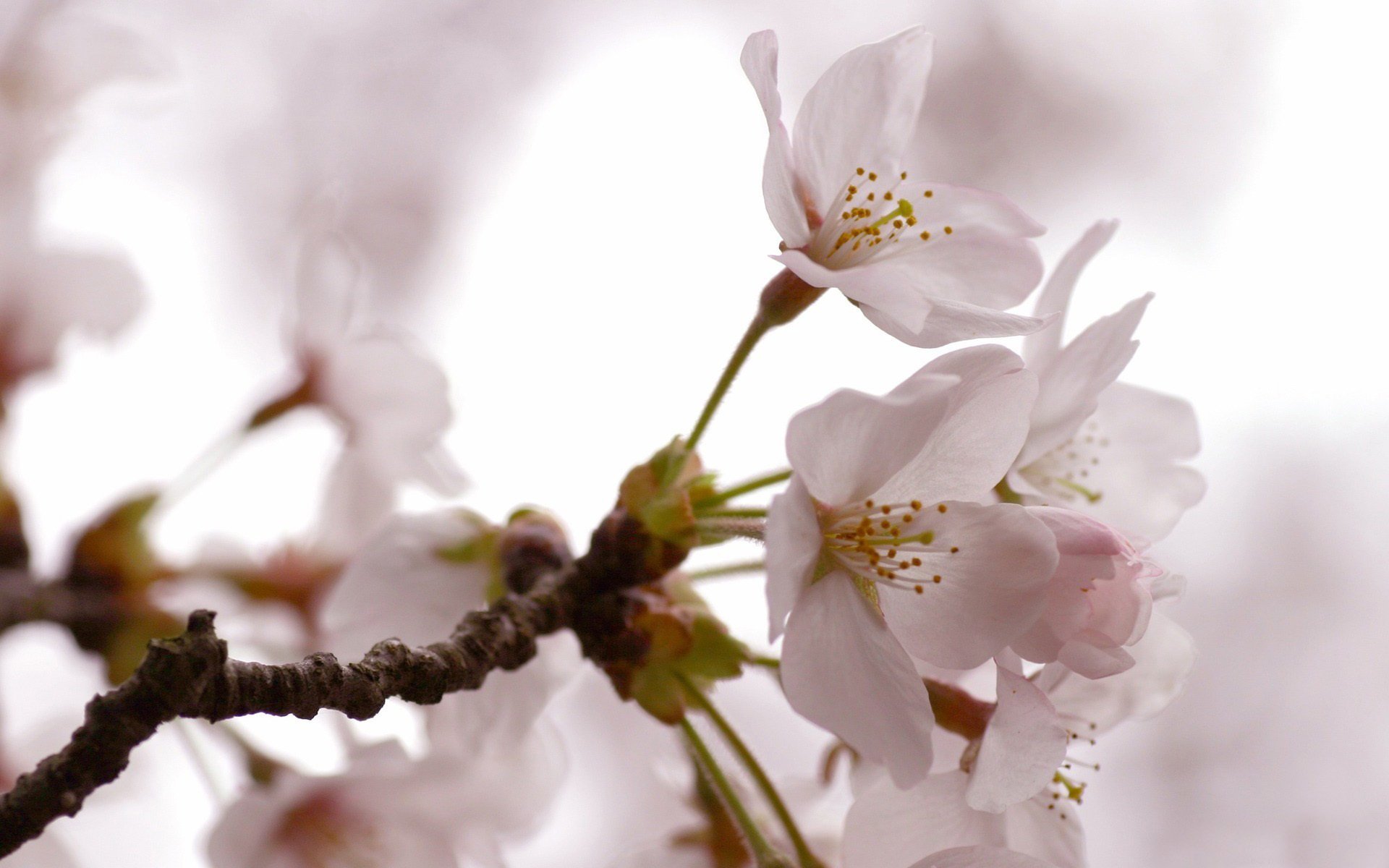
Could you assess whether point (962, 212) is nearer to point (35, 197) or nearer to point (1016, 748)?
point (1016, 748)

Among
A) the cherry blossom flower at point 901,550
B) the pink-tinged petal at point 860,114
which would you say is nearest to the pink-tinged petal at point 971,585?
the cherry blossom flower at point 901,550

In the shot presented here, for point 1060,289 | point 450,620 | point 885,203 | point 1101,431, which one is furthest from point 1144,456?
point 450,620

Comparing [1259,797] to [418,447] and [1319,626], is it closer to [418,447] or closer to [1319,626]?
[1319,626]

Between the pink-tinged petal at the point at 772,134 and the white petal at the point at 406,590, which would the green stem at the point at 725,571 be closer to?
the white petal at the point at 406,590

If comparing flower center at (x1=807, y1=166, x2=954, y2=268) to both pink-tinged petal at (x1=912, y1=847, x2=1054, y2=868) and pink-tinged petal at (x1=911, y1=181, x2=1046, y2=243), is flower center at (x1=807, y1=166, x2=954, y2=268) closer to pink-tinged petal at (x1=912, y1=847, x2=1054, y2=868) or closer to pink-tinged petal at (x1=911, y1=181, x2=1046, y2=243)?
pink-tinged petal at (x1=911, y1=181, x2=1046, y2=243)

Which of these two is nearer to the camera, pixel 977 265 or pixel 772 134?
pixel 772 134
